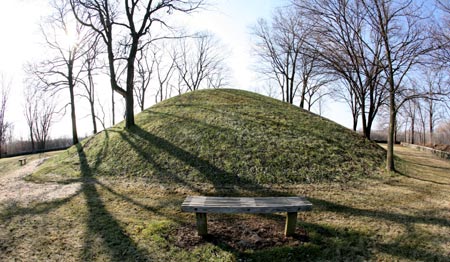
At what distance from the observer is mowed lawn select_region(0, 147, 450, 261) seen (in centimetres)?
386

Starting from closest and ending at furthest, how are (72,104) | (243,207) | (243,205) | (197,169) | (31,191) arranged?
(243,207)
(243,205)
(31,191)
(197,169)
(72,104)

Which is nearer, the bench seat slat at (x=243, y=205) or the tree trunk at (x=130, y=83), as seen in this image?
the bench seat slat at (x=243, y=205)

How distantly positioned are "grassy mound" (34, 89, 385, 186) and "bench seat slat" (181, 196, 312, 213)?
288cm

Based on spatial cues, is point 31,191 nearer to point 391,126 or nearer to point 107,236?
point 107,236

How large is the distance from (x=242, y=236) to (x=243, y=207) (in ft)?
1.81

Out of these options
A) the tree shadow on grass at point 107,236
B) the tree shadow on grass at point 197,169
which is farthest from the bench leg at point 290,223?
the tree shadow on grass at point 197,169

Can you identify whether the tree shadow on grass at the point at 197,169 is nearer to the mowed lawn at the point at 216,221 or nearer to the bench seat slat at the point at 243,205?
the mowed lawn at the point at 216,221

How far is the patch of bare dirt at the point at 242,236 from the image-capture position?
13.4ft

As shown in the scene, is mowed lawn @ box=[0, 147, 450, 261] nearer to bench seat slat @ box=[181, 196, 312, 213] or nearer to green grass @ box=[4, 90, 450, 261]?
green grass @ box=[4, 90, 450, 261]

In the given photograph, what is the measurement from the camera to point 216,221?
5027 millimetres

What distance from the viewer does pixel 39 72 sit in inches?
641

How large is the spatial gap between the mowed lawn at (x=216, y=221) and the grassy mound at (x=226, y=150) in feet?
2.68

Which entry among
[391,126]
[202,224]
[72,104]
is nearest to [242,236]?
[202,224]

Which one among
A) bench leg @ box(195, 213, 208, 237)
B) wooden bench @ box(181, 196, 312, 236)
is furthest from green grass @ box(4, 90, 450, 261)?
wooden bench @ box(181, 196, 312, 236)
